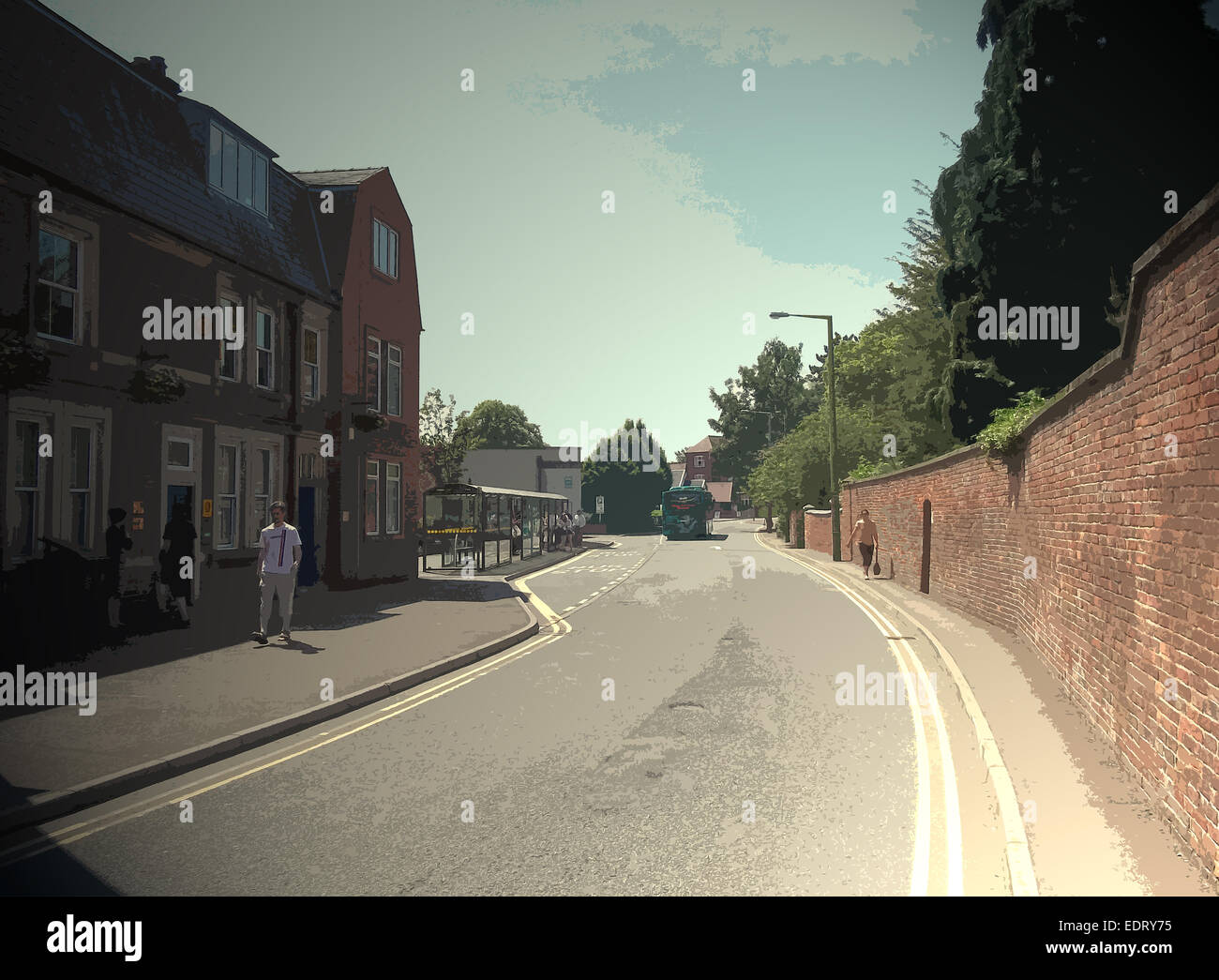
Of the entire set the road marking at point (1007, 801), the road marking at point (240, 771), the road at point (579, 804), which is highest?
the road marking at point (1007, 801)

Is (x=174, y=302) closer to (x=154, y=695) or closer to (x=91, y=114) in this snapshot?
(x=91, y=114)

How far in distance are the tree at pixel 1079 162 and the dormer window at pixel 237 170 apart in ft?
53.6

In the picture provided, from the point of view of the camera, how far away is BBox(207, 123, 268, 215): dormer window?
1780 centimetres

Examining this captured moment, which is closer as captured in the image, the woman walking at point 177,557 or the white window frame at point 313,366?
the woman walking at point 177,557

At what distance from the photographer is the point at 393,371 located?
2491 centimetres

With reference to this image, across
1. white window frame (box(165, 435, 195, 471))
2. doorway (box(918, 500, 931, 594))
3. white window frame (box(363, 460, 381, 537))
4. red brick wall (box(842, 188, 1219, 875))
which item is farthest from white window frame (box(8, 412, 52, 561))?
doorway (box(918, 500, 931, 594))

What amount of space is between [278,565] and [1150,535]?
34.5 ft

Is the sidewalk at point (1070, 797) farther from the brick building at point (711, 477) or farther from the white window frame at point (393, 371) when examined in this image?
the brick building at point (711, 477)

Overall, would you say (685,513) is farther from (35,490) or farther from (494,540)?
(35,490)

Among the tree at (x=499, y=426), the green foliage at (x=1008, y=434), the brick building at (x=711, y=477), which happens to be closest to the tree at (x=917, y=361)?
the green foliage at (x=1008, y=434)

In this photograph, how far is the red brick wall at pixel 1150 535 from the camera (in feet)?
16.3

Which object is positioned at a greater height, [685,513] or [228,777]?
[685,513]

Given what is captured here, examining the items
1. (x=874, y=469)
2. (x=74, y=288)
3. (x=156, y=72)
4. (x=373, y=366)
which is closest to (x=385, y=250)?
(x=373, y=366)
